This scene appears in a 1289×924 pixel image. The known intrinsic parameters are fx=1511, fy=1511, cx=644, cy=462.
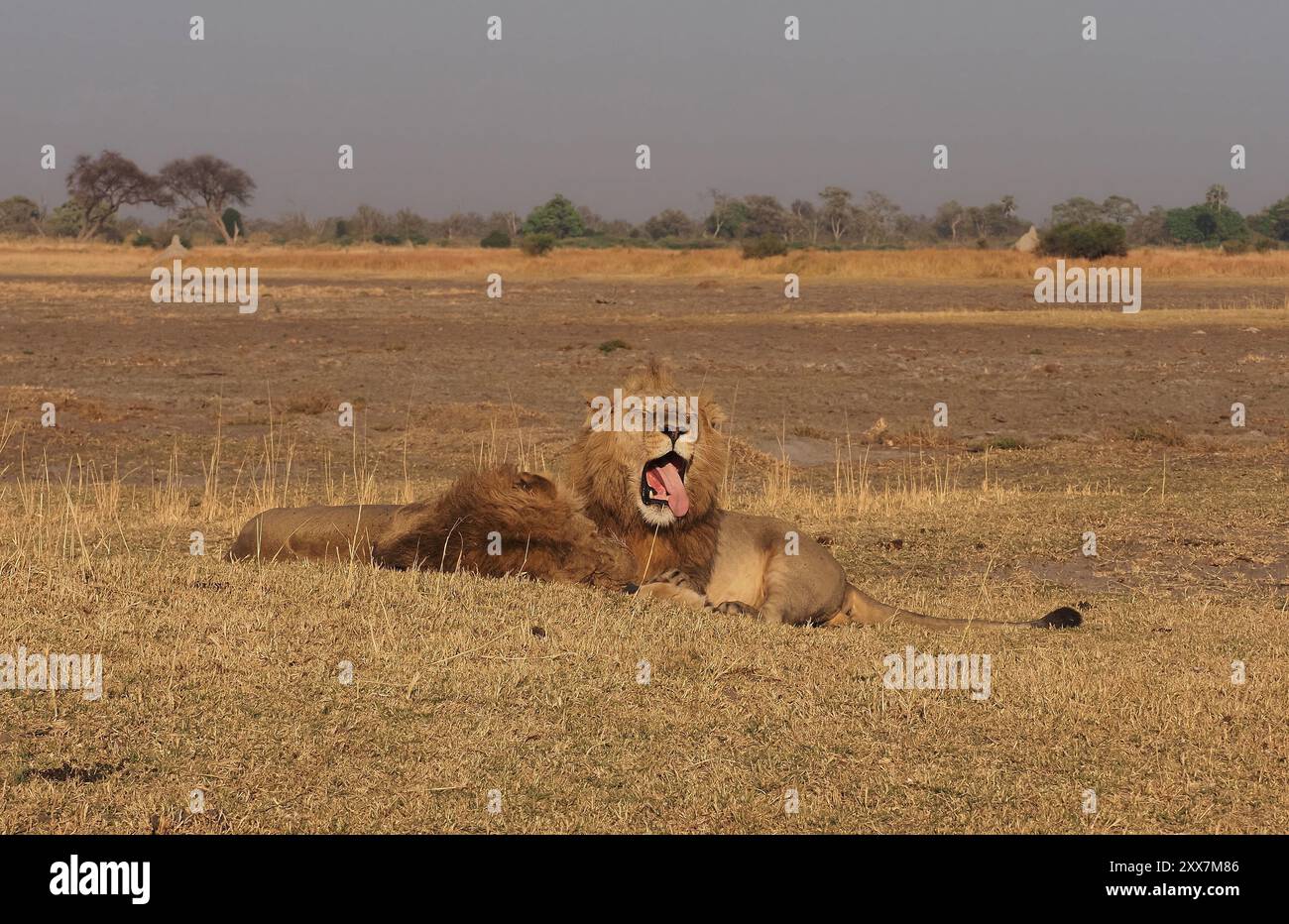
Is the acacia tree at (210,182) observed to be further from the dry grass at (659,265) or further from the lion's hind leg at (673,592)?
the lion's hind leg at (673,592)

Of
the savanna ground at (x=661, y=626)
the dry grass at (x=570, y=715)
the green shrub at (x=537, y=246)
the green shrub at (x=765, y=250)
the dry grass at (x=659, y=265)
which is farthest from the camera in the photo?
the green shrub at (x=537, y=246)

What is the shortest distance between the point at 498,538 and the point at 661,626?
1.05 m

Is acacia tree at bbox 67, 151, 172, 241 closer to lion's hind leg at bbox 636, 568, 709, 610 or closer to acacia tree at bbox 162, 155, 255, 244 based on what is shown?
acacia tree at bbox 162, 155, 255, 244

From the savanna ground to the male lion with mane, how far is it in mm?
394

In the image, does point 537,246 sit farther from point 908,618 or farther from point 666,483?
point 908,618

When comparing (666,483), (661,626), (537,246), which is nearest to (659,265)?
(537,246)

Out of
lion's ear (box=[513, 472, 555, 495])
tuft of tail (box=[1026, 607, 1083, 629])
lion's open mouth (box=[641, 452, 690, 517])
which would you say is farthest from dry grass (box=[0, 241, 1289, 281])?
lion's ear (box=[513, 472, 555, 495])

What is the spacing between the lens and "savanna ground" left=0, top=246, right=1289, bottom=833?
4246mm

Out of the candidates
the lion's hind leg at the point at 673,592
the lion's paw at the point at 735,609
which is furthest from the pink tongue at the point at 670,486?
the lion's paw at the point at 735,609

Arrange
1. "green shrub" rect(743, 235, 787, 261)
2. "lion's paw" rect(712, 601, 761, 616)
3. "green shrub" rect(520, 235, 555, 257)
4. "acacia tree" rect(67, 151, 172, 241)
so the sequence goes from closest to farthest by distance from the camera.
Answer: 1. "lion's paw" rect(712, 601, 761, 616)
2. "green shrub" rect(743, 235, 787, 261)
3. "green shrub" rect(520, 235, 555, 257)
4. "acacia tree" rect(67, 151, 172, 241)

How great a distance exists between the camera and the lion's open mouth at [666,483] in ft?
22.6

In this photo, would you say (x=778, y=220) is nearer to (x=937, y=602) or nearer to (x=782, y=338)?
(x=782, y=338)

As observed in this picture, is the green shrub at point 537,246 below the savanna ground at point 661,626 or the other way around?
the other way around
